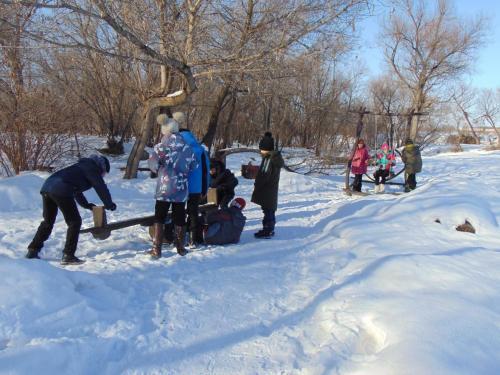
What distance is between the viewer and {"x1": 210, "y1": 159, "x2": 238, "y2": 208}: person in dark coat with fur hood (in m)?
6.61

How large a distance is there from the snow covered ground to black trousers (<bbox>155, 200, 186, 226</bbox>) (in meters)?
0.43

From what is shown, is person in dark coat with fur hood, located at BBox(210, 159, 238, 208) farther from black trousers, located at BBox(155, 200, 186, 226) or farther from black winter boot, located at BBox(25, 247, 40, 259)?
black winter boot, located at BBox(25, 247, 40, 259)

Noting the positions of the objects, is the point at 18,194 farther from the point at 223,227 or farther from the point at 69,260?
the point at 223,227

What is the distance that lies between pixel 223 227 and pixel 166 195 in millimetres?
1027

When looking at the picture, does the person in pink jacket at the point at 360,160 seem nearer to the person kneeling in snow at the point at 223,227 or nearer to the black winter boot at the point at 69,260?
the person kneeling in snow at the point at 223,227

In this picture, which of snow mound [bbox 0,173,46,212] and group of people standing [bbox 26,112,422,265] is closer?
group of people standing [bbox 26,112,422,265]

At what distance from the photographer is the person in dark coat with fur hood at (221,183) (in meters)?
6.61

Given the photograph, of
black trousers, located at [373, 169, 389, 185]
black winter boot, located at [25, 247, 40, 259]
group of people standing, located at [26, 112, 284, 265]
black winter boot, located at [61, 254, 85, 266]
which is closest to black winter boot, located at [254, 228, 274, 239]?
group of people standing, located at [26, 112, 284, 265]

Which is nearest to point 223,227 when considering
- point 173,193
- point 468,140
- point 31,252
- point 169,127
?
point 173,193

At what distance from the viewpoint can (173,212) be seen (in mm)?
5082

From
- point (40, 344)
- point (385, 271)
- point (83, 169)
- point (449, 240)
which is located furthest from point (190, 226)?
point (449, 240)

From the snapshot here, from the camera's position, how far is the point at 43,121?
10711 mm

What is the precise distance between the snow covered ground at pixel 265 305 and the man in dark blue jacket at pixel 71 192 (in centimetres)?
37

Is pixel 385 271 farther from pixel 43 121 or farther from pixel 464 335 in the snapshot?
pixel 43 121
